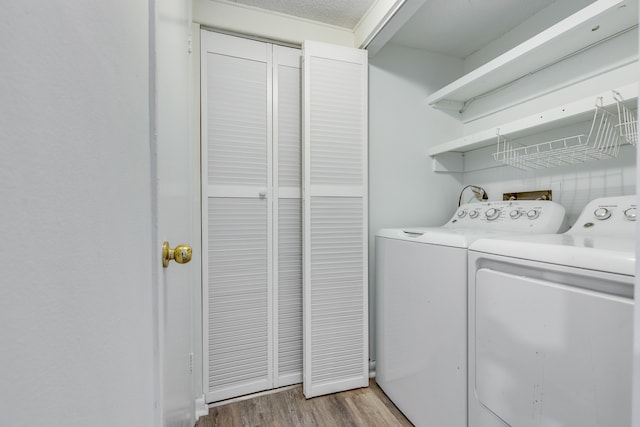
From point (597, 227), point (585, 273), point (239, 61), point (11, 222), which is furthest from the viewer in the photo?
point (239, 61)

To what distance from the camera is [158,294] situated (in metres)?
0.66

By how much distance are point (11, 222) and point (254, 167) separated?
5.26ft

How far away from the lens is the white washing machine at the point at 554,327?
0.76m

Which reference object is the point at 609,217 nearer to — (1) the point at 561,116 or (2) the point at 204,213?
(1) the point at 561,116

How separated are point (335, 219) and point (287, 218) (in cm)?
32

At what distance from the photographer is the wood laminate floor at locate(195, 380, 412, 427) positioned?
5.09ft

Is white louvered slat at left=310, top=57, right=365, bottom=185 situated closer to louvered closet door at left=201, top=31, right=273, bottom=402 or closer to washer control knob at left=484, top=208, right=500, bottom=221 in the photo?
louvered closet door at left=201, top=31, right=273, bottom=402

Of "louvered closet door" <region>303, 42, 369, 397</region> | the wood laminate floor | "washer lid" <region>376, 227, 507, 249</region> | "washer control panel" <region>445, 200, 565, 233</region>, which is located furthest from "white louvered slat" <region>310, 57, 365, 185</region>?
the wood laminate floor

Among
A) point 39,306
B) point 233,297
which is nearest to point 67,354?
point 39,306

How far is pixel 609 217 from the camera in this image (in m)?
1.19

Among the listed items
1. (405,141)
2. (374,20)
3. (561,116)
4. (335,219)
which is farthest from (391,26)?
(335,219)

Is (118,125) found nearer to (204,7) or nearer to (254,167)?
(254,167)

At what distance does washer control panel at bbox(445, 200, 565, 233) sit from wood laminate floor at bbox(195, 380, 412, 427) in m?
1.21

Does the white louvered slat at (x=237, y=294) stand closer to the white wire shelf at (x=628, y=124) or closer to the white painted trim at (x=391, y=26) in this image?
the white painted trim at (x=391, y=26)
